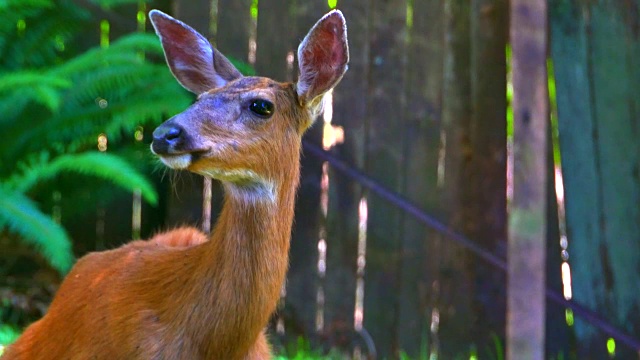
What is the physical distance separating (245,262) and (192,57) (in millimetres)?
1045

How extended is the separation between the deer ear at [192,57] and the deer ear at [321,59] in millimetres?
429

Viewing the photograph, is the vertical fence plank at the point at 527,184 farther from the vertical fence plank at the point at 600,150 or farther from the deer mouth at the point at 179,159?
the vertical fence plank at the point at 600,150

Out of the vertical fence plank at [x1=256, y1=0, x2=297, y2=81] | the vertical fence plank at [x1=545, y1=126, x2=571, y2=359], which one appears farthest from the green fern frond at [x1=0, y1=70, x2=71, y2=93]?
the vertical fence plank at [x1=545, y1=126, x2=571, y2=359]

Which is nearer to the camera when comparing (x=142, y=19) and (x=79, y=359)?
(x=79, y=359)

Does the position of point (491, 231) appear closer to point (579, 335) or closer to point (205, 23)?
point (579, 335)

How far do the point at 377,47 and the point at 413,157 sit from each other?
2.20ft

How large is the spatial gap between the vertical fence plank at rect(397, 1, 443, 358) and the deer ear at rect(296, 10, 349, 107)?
7.51 ft

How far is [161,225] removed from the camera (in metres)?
6.48

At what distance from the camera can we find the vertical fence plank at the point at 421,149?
597cm

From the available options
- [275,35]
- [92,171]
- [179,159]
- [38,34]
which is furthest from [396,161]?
[179,159]

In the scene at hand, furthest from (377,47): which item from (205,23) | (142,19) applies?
(142,19)

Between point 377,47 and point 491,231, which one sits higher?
point 377,47

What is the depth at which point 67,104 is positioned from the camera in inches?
241

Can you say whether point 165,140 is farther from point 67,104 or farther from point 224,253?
point 67,104
